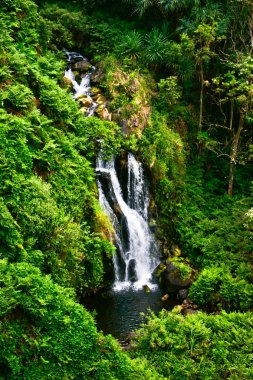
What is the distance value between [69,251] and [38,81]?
5.82 m

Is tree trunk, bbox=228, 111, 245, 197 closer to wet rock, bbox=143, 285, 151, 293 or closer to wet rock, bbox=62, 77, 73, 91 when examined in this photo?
wet rock, bbox=143, 285, 151, 293

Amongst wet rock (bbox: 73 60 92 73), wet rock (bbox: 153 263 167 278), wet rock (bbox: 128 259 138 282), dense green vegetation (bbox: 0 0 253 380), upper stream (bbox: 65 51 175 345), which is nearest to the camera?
dense green vegetation (bbox: 0 0 253 380)

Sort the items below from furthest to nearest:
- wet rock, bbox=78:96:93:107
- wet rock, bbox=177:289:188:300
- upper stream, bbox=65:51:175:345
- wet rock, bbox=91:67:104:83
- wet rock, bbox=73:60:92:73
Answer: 1. wet rock, bbox=73:60:92:73
2. wet rock, bbox=91:67:104:83
3. wet rock, bbox=78:96:93:107
4. wet rock, bbox=177:289:188:300
5. upper stream, bbox=65:51:175:345

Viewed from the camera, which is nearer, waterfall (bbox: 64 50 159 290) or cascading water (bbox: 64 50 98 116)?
waterfall (bbox: 64 50 159 290)

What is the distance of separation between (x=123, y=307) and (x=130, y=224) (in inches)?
127

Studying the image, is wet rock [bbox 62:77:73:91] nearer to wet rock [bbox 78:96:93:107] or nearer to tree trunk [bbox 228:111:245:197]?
wet rock [bbox 78:96:93:107]

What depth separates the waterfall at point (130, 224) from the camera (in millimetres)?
13117

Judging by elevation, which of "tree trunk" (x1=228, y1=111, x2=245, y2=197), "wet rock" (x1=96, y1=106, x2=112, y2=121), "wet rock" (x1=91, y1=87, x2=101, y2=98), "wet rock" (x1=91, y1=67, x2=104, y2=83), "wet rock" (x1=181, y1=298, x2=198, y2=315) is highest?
"wet rock" (x1=91, y1=67, x2=104, y2=83)

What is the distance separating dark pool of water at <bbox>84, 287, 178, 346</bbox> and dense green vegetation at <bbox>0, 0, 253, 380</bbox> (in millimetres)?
603

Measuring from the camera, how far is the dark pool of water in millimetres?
10695

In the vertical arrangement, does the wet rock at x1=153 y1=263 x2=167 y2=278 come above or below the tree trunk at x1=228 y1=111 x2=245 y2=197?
below

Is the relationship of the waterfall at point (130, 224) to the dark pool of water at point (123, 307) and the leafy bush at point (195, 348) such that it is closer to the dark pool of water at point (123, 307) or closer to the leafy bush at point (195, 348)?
the dark pool of water at point (123, 307)

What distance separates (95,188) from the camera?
12875 millimetres

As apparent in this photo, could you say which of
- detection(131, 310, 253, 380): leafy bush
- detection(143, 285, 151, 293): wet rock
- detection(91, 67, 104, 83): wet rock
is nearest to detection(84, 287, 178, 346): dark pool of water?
detection(143, 285, 151, 293): wet rock
